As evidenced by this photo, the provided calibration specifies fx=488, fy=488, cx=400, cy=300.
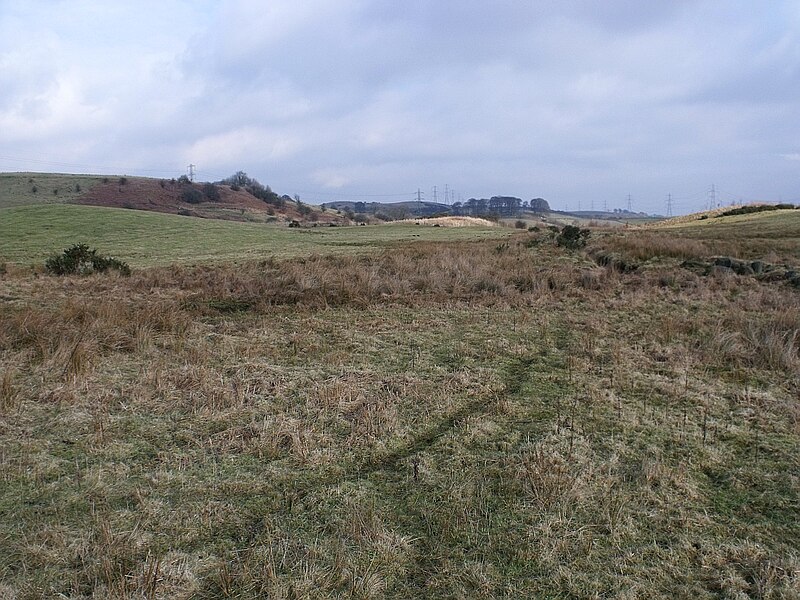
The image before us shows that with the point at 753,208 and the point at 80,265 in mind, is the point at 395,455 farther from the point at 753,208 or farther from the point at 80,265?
the point at 753,208

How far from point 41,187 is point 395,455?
346ft

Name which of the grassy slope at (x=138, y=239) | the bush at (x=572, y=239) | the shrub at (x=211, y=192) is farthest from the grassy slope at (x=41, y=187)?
the bush at (x=572, y=239)

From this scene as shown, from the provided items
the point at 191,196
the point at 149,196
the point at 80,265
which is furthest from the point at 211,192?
the point at 80,265

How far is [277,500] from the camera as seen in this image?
4.02 metres

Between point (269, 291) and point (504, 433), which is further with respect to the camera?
point (269, 291)

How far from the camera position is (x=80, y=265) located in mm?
16469

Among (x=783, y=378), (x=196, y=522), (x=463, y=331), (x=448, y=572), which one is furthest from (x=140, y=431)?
(x=783, y=378)

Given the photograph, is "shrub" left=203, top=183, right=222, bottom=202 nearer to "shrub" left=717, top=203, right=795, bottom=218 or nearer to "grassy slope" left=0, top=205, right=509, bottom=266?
"grassy slope" left=0, top=205, right=509, bottom=266

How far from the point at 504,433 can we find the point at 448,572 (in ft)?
7.16

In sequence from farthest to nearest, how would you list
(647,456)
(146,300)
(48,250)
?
1. (48,250)
2. (146,300)
3. (647,456)

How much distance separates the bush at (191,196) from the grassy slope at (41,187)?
16.6m

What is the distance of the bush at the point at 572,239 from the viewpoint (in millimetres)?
22472

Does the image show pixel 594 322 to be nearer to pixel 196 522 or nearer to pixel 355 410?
pixel 355 410

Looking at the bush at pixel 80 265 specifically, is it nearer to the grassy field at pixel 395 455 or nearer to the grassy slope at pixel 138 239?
the grassy slope at pixel 138 239
